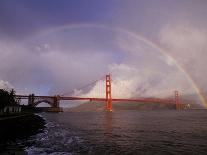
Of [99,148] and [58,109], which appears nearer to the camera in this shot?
[99,148]

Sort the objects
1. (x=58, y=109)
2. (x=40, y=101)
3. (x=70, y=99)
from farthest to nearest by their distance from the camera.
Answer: (x=58, y=109)
(x=40, y=101)
(x=70, y=99)

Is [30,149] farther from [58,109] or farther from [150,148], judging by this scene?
[58,109]

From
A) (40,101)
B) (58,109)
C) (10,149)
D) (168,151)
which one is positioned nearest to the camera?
(10,149)

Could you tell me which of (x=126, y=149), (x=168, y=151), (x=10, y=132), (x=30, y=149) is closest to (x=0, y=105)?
(x=10, y=132)

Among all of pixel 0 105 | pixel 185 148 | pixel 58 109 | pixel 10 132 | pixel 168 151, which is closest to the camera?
pixel 168 151

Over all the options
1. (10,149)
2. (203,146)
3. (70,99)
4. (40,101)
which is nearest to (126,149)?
(203,146)

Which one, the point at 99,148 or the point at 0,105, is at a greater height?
the point at 0,105

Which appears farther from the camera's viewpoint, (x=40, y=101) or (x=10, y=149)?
(x=40, y=101)

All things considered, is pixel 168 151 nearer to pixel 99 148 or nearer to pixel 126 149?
pixel 126 149

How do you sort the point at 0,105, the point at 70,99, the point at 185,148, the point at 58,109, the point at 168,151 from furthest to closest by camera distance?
1. the point at 58,109
2. the point at 70,99
3. the point at 0,105
4. the point at 185,148
5. the point at 168,151
